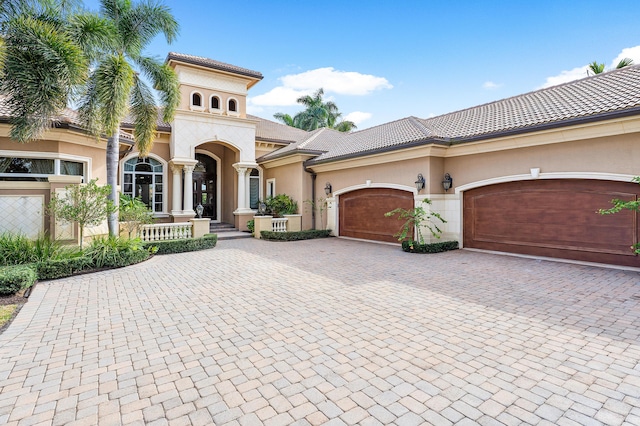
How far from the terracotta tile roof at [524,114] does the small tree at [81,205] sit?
9.39 m

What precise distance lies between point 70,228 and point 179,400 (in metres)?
9.70

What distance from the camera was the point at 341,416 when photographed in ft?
9.38

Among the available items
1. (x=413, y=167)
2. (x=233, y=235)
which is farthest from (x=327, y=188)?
(x=233, y=235)

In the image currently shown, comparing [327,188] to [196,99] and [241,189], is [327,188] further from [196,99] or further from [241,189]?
[196,99]

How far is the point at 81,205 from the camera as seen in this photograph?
9.30m

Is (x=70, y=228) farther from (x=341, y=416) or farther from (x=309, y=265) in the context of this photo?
(x=341, y=416)

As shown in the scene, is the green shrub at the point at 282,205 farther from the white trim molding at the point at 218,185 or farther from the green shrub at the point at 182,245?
the green shrub at the point at 182,245

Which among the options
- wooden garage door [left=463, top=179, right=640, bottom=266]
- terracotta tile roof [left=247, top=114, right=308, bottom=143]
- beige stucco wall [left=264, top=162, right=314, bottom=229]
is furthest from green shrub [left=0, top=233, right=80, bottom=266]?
wooden garage door [left=463, top=179, right=640, bottom=266]

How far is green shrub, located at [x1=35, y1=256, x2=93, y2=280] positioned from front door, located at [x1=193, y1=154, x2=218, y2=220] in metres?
11.6

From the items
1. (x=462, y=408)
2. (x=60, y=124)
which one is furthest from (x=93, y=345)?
(x=60, y=124)

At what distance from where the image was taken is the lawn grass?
521 cm

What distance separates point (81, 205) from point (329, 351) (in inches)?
350

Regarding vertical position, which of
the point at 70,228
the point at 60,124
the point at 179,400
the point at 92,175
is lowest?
the point at 179,400

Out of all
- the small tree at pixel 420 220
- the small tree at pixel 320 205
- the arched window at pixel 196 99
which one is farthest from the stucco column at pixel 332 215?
the arched window at pixel 196 99
